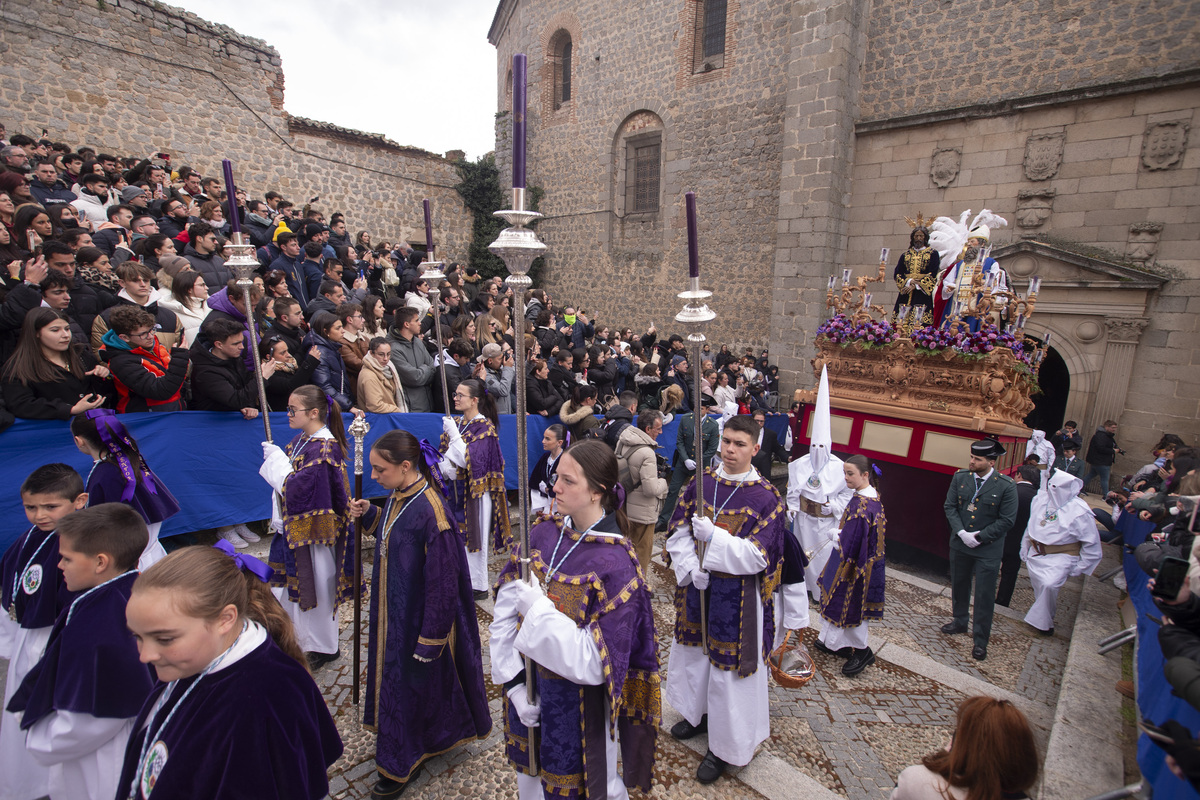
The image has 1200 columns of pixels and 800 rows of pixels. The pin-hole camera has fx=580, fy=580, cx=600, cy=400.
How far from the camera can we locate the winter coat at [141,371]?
15.5 ft

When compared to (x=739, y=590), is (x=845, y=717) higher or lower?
lower

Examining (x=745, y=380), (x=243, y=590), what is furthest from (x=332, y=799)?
(x=745, y=380)

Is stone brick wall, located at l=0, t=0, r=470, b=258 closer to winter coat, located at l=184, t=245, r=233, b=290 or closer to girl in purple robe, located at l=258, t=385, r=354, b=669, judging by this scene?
winter coat, located at l=184, t=245, r=233, b=290

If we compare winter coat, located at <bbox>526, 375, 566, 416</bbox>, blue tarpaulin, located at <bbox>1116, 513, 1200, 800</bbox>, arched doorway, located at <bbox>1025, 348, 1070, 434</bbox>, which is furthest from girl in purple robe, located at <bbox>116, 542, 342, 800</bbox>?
arched doorway, located at <bbox>1025, 348, 1070, 434</bbox>

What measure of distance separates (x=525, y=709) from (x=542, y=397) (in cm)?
524

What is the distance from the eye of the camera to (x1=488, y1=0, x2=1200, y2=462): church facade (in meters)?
9.30

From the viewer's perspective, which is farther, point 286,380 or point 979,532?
point 286,380

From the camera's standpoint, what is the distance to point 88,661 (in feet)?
7.55

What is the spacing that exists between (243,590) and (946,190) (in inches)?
518

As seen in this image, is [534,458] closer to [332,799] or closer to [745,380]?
[332,799]

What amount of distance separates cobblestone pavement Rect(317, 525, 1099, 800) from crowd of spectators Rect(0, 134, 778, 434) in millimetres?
2534

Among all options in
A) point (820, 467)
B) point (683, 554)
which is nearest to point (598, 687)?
point (683, 554)

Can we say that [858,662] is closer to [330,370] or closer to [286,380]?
[330,370]

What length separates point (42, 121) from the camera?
11914 mm
